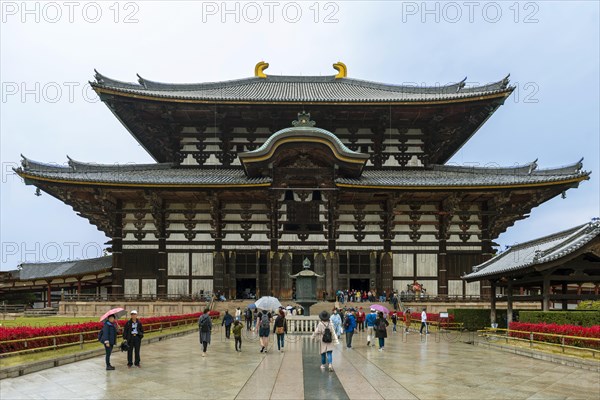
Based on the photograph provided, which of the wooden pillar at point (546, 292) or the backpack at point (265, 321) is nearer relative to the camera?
the backpack at point (265, 321)

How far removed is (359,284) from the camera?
4359 cm

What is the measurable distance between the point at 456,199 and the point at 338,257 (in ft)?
32.3

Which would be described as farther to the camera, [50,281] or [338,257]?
[50,281]

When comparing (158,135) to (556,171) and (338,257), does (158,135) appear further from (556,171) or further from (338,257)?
(556,171)

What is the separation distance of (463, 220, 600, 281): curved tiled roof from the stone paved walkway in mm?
4267

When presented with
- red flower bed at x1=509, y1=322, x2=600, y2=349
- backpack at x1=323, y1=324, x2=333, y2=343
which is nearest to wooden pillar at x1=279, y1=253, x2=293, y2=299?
red flower bed at x1=509, y1=322, x2=600, y2=349


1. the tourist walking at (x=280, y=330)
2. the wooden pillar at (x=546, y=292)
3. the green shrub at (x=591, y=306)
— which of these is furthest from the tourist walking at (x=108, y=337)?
the green shrub at (x=591, y=306)

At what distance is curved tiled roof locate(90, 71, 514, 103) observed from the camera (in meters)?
42.1

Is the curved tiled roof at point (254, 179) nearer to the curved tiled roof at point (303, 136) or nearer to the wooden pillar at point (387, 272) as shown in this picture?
the curved tiled roof at point (303, 136)

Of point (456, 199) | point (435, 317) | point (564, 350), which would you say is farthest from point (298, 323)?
point (456, 199)

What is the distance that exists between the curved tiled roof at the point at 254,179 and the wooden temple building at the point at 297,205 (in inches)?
4.1

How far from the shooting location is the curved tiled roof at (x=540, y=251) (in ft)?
67.3

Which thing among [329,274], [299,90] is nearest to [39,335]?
[329,274]

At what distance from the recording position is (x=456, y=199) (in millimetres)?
40406
